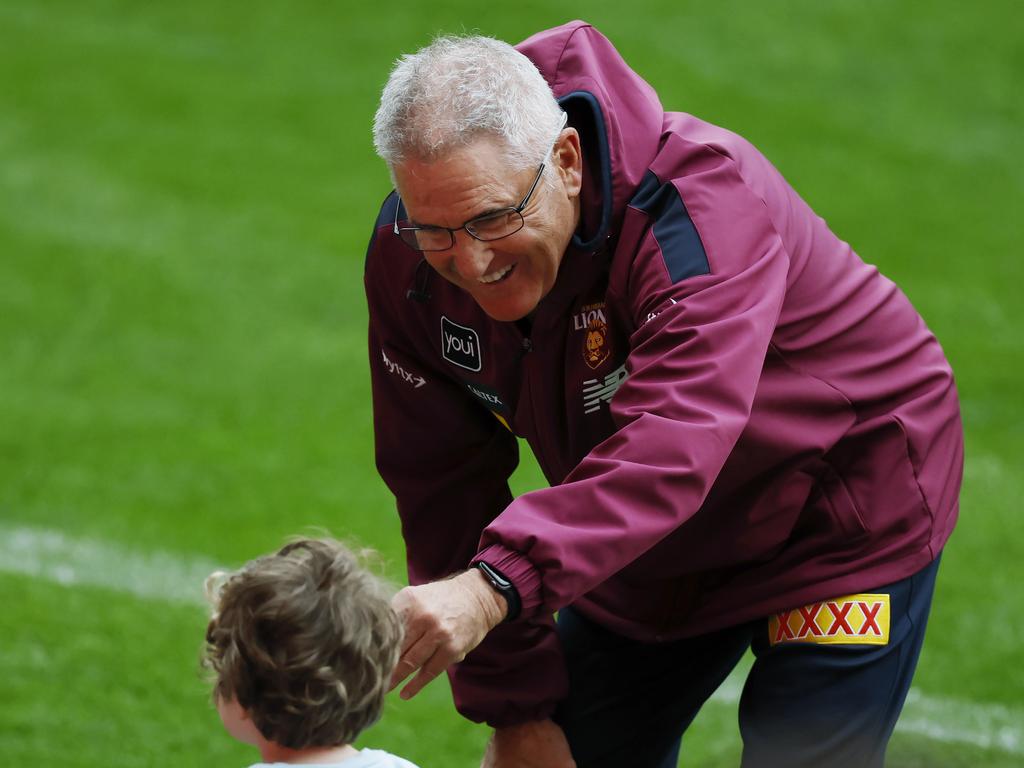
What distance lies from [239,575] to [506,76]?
1.12 m

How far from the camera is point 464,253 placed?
3100 mm

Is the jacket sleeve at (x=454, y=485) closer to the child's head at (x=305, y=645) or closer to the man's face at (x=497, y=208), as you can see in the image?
the man's face at (x=497, y=208)

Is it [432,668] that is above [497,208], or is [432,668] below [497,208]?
below

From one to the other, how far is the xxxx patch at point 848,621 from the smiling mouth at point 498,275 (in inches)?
40.0

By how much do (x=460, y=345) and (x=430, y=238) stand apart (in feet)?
1.50

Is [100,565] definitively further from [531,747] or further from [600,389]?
[600,389]

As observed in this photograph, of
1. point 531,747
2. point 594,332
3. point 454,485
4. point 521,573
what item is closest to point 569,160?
point 594,332

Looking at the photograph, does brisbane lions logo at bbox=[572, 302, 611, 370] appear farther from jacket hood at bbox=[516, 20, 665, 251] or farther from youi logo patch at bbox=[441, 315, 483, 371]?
youi logo patch at bbox=[441, 315, 483, 371]

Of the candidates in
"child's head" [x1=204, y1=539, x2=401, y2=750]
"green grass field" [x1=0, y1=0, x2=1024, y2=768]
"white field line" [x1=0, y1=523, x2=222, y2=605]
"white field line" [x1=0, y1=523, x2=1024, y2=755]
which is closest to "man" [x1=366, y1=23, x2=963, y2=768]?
"child's head" [x1=204, y1=539, x2=401, y2=750]

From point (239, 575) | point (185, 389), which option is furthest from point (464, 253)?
point (185, 389)

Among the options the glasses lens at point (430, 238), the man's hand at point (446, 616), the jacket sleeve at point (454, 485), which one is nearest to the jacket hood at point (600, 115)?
the glasses lens at point (430, 238)

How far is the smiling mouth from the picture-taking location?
3.17 m

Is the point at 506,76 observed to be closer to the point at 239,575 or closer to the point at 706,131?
the point at 706,131

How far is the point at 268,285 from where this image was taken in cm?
984
